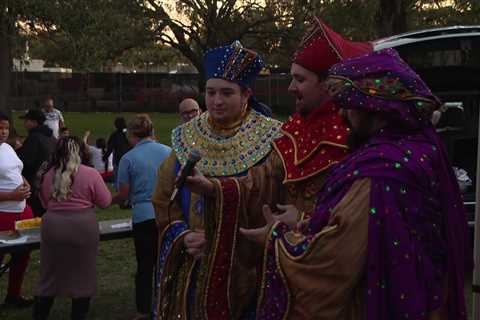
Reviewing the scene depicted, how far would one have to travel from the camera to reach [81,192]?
5.59 m

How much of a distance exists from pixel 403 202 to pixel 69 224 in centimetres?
378

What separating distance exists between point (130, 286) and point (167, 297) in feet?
12.6

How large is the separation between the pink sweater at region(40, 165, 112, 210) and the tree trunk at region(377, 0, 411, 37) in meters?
12.8

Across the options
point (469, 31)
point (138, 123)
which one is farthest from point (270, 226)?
point (469, 31)

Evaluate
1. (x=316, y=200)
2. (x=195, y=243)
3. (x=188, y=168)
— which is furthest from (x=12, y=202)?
(x=316, y=200)

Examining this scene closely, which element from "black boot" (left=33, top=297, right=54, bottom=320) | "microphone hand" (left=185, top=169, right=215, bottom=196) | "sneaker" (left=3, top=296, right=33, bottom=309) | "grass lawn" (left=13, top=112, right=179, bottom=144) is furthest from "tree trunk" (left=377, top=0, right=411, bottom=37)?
"microphone hand" (left=185, top=169, right=215, bottom=196)

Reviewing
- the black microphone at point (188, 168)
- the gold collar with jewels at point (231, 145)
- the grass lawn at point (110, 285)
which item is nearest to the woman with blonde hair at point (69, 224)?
the grass lawn at point (110, 285)

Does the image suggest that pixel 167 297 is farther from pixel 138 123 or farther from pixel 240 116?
pixel 138 123

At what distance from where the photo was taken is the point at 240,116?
354 centimetres

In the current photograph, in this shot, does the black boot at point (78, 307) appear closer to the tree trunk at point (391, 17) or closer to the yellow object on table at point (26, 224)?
the yellow object on table at point (26, 224)

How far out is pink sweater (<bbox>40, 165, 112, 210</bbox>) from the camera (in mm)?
5563

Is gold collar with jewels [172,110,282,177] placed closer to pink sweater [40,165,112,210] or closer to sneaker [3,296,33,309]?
pink sweater [40,165,112,210]

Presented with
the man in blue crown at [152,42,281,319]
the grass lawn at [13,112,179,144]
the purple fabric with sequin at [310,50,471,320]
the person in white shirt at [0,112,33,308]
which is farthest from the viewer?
the grass lawn at [13,112,179,144]

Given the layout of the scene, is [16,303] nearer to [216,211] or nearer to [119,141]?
[216,211]
